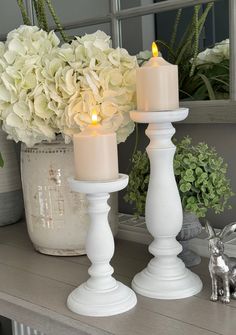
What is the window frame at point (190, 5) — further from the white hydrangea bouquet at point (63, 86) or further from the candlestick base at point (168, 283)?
the candlestick base at point (168, 283)

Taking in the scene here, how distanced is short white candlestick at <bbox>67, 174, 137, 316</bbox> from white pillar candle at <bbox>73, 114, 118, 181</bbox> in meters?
0.02

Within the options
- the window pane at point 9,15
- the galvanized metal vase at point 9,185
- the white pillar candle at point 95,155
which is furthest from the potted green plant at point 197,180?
the window pane at point 9,15

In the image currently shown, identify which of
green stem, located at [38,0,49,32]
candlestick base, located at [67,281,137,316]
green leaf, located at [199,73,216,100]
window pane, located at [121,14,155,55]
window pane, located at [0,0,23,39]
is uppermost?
window pane, located at [0,0,23,39]

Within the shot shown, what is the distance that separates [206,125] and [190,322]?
1.39ft

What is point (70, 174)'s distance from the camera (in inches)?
36.2

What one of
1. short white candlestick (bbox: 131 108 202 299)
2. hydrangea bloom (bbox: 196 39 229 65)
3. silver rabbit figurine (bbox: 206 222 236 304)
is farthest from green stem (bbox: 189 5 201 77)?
silver rabbit figurine (bbox: 206 222 236 304)

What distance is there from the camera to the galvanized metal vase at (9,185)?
3.70ft

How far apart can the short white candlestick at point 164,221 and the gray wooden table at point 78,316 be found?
0.06ft

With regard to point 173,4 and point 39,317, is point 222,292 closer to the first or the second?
point 39,317

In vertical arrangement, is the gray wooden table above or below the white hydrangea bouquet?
below

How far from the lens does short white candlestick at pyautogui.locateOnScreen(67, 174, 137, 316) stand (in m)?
0.69

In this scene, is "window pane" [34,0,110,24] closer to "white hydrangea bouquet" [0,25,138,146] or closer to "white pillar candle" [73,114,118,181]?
"white hydrangea bouquet" [0,25,138,146]

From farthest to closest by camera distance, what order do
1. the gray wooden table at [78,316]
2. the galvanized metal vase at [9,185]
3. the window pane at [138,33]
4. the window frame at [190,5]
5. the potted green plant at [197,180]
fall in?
the galvanized metal vase at [9,185]
the window pane at [138,33]
the window frame at [190,5]
the potted green plant at [197,180]
the gray wooden table at [78,316]

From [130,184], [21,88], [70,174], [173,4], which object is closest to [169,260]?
[130,184]
